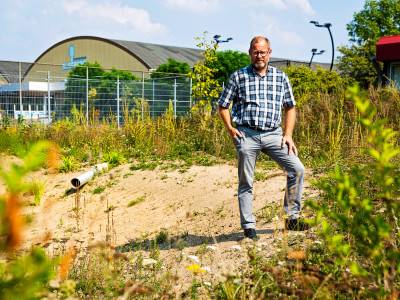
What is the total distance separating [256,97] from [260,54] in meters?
0.37

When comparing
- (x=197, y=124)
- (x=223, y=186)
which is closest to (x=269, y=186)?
(x=223, y=186)

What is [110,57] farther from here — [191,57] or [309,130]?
[309,130]

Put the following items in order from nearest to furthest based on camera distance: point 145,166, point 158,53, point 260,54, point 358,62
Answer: point 260,54, point 145,166, point 358,62, point 158,53

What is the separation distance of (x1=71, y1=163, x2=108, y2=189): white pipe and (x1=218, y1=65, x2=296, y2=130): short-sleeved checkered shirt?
399cm

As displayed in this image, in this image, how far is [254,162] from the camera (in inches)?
199

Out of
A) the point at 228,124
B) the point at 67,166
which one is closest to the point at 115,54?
the point at 67,166

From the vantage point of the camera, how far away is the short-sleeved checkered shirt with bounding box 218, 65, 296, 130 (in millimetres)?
5008

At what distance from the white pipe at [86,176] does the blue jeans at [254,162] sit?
3.95 meters

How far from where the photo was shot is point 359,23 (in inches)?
1351

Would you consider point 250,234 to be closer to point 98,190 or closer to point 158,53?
point 98,190

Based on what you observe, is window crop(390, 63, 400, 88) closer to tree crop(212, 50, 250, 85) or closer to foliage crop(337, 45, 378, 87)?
foliage crop(337, 45, 378, 87)

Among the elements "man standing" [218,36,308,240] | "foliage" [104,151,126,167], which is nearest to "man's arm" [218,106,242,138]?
"man standing" [218,36,308,240]

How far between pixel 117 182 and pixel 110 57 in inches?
1550

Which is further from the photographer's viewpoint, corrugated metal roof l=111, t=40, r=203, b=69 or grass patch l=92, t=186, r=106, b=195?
corrugated metal roof l=111, t=40, r=203, b=69
